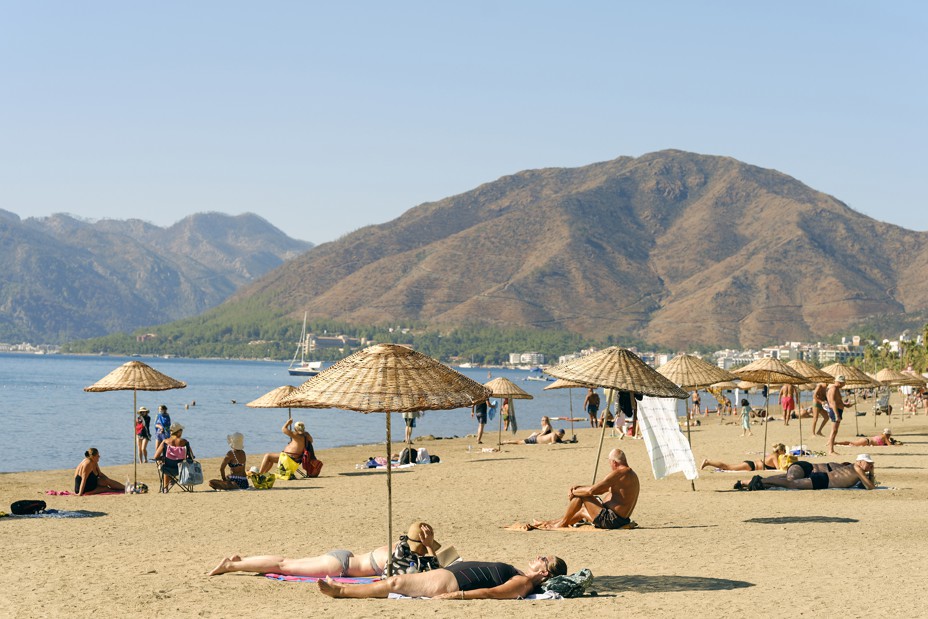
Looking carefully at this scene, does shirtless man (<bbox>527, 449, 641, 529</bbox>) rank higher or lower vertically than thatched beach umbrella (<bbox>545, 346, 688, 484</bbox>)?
lower

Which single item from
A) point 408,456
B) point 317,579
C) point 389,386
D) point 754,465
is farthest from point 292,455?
point 389,386

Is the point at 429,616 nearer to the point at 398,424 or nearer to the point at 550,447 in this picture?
the point at 550,447

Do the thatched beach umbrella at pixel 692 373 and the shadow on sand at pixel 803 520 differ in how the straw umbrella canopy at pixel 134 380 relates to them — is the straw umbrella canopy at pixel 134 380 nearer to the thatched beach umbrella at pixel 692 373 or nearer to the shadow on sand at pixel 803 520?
the thatched beach umbrella at pixel 692 373

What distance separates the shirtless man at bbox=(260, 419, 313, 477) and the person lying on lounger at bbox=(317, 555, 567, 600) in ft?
34.2

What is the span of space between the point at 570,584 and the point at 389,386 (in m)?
2.09

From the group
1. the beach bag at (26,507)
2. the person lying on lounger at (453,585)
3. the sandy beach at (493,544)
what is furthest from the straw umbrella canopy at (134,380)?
the person lying on lounger at (453,585)

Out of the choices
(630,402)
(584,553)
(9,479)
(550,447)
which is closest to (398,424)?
(550,447)

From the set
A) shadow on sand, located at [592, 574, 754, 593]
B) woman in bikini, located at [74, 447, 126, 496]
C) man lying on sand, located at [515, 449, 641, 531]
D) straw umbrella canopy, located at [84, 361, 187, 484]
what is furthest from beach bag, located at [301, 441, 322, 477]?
shadow on sand, located at [592, 574, 754, 593]

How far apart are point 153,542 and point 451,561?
3.84 meters

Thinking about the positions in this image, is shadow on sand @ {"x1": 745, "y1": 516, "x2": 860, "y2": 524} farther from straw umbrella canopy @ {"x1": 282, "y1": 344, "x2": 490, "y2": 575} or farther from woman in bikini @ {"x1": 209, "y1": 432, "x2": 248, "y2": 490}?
woman in bikini @ {"x1": 209, "y1": 432, "x2": 248, "y2": 490}

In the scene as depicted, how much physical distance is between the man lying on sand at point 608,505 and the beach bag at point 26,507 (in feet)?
19.1

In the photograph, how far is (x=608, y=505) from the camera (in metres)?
12.6

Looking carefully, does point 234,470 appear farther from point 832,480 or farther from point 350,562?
point 832,480

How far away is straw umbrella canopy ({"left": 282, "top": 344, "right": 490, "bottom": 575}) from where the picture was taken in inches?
350
